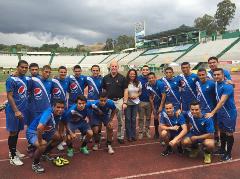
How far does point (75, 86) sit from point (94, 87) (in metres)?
0.45

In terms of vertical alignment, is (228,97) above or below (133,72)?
below

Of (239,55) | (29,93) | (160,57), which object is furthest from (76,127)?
(160,57)

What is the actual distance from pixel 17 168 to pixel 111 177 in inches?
71.4

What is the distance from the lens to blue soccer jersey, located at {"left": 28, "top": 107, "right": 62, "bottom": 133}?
5.33 m

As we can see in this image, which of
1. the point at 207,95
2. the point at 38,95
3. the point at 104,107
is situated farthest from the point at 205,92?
the point at 38,95

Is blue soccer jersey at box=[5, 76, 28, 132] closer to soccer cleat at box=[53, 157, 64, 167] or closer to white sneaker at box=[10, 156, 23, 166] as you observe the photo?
white sneaker at box=[10, 156, 23, 166]

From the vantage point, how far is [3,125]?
10.3 m

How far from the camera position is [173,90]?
705 centimetres

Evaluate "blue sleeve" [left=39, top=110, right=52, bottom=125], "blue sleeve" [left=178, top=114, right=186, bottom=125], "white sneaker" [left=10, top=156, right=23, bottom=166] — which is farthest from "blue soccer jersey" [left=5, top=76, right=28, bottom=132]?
"blue sleeve" [left=178, top=114, right=186, bottom=125]

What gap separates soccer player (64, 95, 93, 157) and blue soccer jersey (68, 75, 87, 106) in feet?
3.07

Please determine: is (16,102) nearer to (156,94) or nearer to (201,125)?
(156,94)

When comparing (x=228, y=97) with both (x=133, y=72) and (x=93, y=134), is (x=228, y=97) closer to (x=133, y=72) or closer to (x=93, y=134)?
(x=133, y=72)

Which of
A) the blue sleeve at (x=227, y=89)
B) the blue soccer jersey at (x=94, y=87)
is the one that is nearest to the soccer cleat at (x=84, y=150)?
the blue soccer jersey at (x=94, y=87)

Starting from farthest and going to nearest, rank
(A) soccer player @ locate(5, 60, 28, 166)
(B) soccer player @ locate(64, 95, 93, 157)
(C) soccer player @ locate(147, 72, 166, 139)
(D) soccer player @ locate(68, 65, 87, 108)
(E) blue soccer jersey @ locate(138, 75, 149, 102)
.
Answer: (E) blue soccer jersey @ locate(138, 75, 149, 102) → (C) soccer player @ locate(147, 72, 166, 139) → (D) soccer player @ locate(68, 65, 87, 108) → (B) soccer player @ locate(64, 95, 93, 157) → (A) soccer player @ locate(5, 60, 28, 166)
